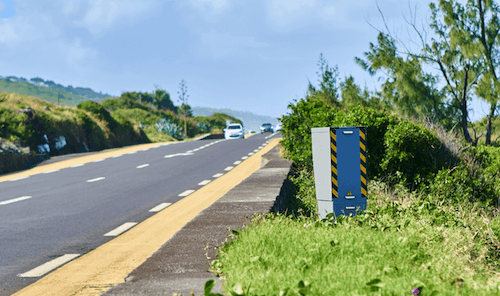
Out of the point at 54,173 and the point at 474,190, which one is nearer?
the point at 474,190

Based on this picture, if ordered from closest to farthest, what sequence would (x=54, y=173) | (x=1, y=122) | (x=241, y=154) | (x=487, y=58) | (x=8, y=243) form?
1. (x=8, y=243)
2. (x=54, y=173)
3. (x=487, y=58)
4. (x=241, y=154)
5. (x=1, y=122)

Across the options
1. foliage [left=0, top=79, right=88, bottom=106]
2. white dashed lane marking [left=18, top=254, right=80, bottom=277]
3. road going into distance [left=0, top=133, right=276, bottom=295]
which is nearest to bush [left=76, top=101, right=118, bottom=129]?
road going into distance [left=0, top=133, right=276, bottom=295]

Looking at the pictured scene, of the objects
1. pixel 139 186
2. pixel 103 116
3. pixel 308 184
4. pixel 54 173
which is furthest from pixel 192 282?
pixel 103 116

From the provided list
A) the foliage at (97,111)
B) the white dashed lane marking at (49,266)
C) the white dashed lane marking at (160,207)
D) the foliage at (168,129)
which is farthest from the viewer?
the foliage at (168,129)

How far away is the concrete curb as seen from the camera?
2.91 m

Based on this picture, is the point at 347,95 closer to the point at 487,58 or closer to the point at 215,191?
the point at 487,58

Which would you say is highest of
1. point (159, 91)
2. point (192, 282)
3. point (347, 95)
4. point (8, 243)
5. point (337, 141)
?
point (159, 91)

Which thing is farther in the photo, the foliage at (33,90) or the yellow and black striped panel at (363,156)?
the foliage at (33,90)

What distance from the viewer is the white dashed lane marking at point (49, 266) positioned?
4.83 metres

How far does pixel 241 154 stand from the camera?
20.4 meters

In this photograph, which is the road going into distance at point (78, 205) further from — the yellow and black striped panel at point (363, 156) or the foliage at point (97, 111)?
the foliage at point (97, 111)

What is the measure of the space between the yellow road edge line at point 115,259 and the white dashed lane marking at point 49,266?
0.36 ft

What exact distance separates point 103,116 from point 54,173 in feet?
71.8

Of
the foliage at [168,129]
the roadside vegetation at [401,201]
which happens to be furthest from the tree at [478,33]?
the foliage at [168,129]
